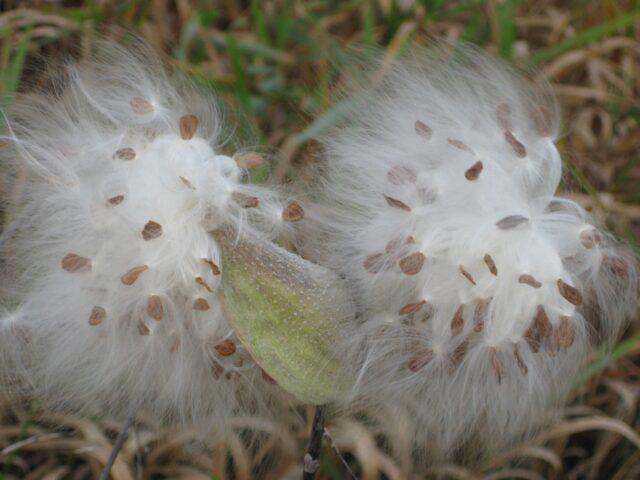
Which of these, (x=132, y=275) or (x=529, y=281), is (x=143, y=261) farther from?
(x=529, y=281)

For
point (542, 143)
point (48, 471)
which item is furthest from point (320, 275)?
point (48, 471)

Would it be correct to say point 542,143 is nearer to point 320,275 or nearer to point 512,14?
point 320,275

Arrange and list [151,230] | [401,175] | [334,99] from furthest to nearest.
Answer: [334,99], [401,175], [151,230]

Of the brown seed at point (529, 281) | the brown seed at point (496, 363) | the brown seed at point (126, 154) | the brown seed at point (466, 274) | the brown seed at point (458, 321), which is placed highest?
the brown seed at point (529, 281)

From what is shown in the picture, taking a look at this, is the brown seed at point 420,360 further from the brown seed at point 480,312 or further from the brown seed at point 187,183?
the brown seed at point 187,183

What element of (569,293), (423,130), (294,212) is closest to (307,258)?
(294,212)

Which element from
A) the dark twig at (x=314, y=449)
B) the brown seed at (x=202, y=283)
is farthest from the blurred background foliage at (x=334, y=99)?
the brown seed at (x=202, y=283)
